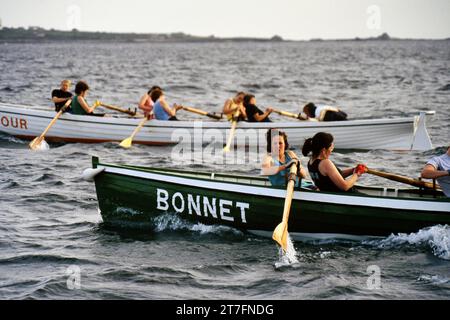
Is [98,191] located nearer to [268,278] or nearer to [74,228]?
[74,228]

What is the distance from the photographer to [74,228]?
34.4 feet

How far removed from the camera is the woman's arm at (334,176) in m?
9.15

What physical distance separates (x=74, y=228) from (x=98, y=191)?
629 mm

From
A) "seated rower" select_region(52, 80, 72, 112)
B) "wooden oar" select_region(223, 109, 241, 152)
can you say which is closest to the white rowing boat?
"wooden oar" select_region(223, 109, 241, 152)

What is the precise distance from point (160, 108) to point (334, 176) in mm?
8412

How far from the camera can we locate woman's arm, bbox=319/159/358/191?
915 cm

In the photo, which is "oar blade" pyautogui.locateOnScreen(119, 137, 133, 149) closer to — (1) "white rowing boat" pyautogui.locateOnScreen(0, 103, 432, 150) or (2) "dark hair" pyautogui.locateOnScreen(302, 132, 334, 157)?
(1) "white rowing boat" pyautogui.locateOnScreen(0, 103, 432, 150)

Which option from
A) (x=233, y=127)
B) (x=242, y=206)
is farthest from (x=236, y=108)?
(x=242, y=206)

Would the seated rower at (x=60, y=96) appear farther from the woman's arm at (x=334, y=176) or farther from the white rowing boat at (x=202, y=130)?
the woman's arm at (x=334, y=176)

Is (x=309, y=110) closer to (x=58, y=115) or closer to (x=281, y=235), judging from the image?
(x=58, y=115)

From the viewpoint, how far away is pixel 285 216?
905 cm

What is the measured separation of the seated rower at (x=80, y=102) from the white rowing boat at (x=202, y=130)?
0.14 meters

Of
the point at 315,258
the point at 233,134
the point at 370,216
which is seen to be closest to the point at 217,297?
the point at 315,258

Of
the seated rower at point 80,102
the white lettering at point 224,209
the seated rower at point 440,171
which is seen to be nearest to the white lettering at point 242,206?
the white lettering at point 224,209
